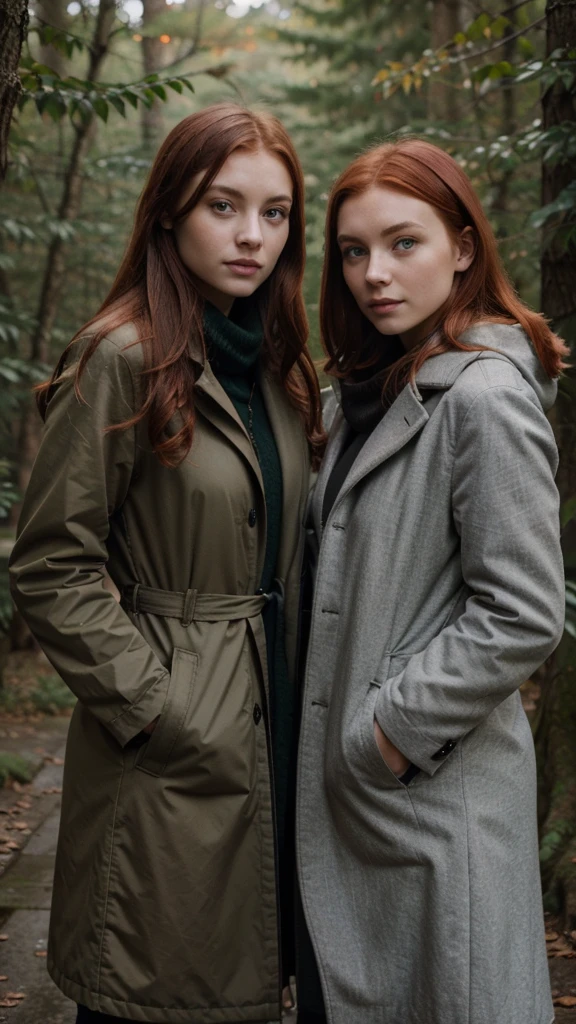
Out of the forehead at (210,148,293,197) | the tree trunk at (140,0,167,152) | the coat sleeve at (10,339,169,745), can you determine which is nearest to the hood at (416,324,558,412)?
the forehead at (210,148,293,197)

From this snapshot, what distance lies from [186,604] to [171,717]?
0.29 metres

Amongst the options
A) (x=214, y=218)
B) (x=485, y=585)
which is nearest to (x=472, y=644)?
(x=485, y=585)

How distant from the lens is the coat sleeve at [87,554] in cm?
233

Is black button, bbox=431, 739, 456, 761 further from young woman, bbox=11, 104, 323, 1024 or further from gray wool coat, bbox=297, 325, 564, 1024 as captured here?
young woman, bbox=11, 104, 323, 1024

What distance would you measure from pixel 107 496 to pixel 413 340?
0.91m

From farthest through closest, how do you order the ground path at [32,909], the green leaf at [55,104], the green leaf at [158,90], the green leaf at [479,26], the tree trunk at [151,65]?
the tree trunk at [151,65] → the green leaf at [479,26] → the green leaf at [55,104] → the green leaf at [158,90] → the ground path at [32,909]

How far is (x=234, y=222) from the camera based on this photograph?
2516 millimetres

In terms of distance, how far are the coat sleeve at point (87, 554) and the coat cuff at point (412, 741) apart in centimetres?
55

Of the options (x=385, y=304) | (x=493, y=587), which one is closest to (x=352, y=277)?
(x=385, y=304)

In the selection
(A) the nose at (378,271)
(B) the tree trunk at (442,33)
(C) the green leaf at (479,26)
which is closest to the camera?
(A) the nose at (378,271)

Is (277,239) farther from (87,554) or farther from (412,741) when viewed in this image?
(412,741)

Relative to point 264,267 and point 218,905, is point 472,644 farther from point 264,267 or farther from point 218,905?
point 264,267

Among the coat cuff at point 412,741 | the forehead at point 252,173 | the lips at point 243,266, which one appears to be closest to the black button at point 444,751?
the coat cuff at point 412,741

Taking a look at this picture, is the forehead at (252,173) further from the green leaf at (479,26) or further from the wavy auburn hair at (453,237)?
the green leaf at (479,26)
